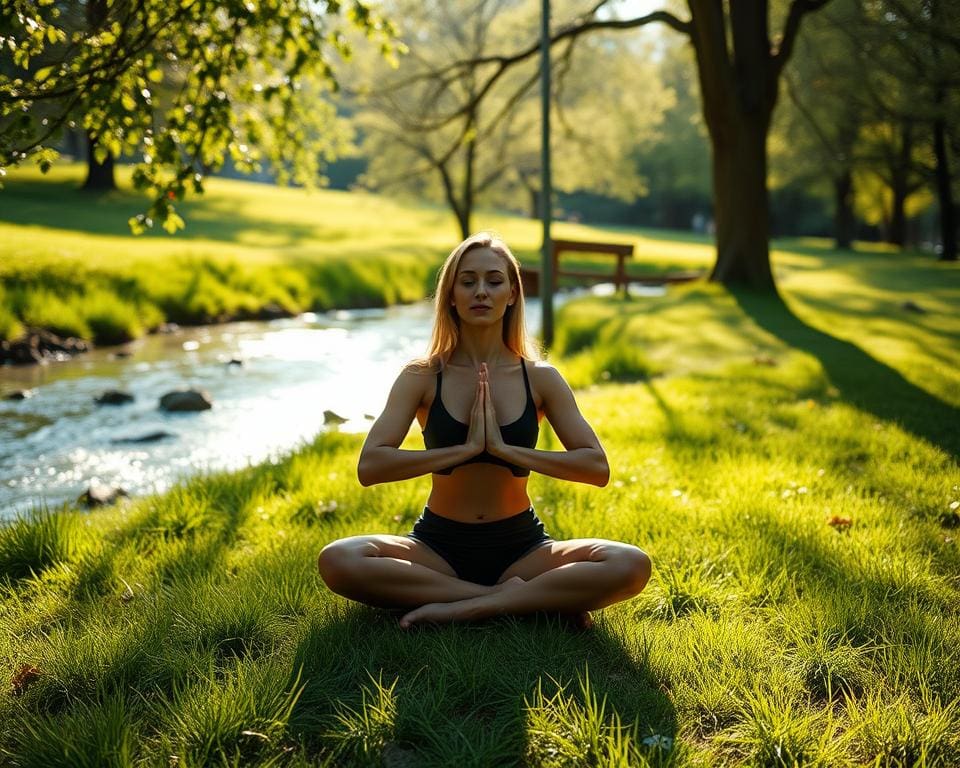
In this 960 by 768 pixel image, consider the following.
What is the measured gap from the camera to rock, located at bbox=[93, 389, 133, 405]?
9.97 m

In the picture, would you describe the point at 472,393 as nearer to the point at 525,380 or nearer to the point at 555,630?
the point at 525,380

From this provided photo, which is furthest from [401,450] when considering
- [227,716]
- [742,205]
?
[742,205]

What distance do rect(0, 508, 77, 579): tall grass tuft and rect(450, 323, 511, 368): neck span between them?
8.83 ft

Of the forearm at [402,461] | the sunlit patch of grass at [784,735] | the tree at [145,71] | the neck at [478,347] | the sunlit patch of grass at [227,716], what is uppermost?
the tree at [145,71]

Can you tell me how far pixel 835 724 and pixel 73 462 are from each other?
7.24 meters

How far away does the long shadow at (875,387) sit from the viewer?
22.9ft

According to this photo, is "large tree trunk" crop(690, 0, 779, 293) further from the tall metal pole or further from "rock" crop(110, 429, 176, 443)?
"rock" crop(110, 429, 176, 443)

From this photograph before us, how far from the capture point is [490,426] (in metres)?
3.48

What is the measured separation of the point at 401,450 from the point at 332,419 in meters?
5.86

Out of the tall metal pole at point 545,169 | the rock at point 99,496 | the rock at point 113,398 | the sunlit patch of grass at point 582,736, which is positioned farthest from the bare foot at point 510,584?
the rock at point 113,398

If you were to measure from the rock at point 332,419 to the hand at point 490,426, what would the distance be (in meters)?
5.84

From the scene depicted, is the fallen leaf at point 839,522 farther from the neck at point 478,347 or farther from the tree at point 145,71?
the tree at point 145,71

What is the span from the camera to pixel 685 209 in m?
74.3

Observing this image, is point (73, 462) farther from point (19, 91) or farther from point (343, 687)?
point (343, 687)
